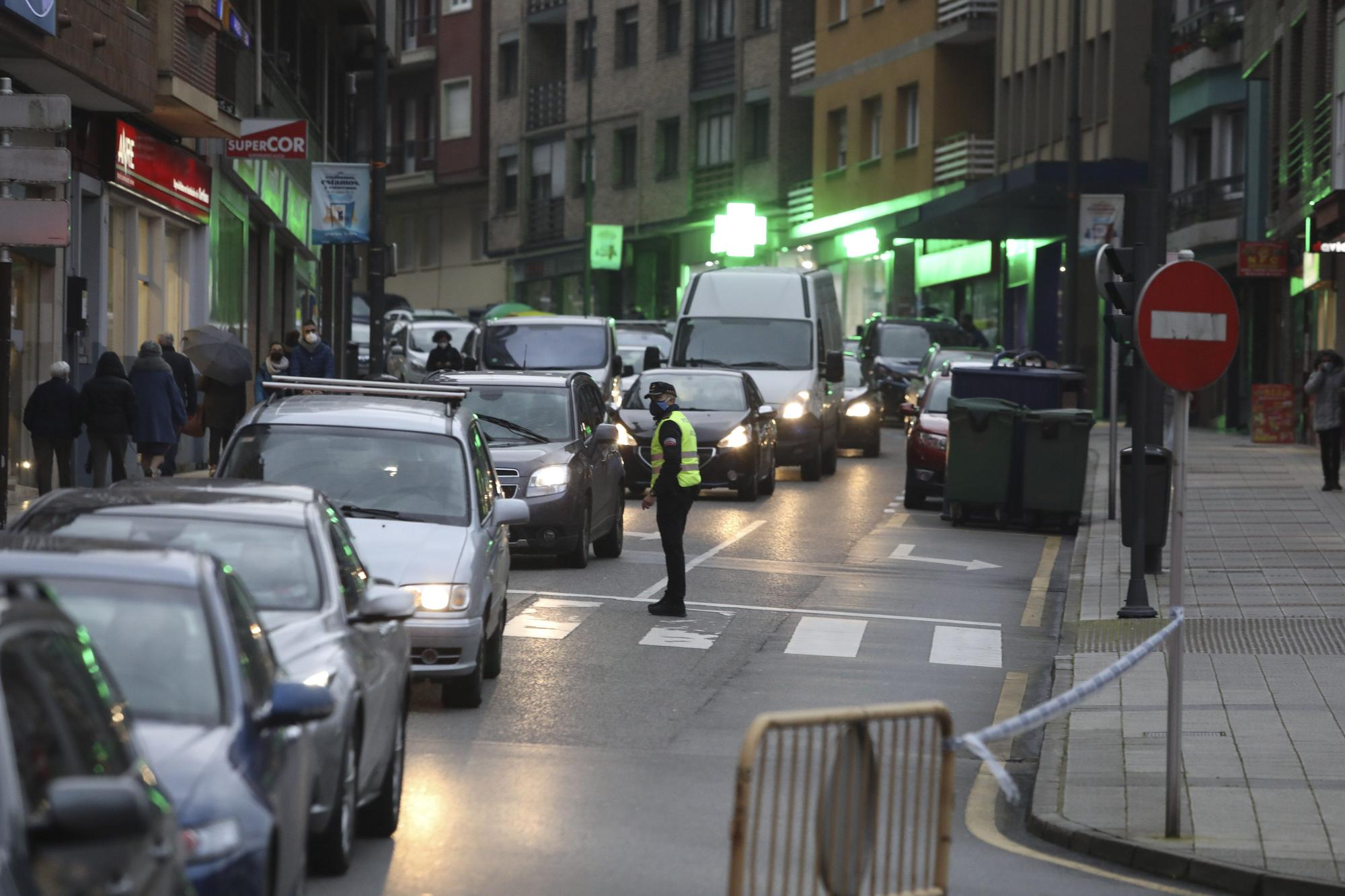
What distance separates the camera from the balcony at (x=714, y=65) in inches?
2653

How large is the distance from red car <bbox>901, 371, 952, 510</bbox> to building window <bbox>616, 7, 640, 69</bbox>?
44.6 m

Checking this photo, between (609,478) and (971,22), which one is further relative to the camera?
(971,22)

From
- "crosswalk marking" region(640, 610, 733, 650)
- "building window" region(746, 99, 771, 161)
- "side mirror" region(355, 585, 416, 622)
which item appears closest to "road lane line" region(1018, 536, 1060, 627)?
"crosswalk marking" region(640, 610, 733, 650)

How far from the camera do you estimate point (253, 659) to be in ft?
21.7

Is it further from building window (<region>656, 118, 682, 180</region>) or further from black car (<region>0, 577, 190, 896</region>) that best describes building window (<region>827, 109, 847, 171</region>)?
black car (<region>0, 577, 190, 896</region>)

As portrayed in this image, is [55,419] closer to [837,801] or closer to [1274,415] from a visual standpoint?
[837,801]

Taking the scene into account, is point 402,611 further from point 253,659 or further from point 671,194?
point 671,194

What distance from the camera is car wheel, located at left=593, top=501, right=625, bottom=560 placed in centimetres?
2067

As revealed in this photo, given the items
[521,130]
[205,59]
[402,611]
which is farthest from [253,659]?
[521,130]

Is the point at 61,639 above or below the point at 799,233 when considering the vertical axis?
below

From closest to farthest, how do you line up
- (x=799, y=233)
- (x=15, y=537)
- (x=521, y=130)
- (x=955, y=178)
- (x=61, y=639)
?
(x=61, y=639) < (x=15, y=537) < (x=955, y=178) < (x=799, y=233) < (x=521, y=130)

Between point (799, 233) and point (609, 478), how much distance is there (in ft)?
152

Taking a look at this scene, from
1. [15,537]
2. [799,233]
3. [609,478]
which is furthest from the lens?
[799,233]

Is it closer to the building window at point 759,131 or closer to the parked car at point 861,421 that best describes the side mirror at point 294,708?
the parked car at point 861,421
